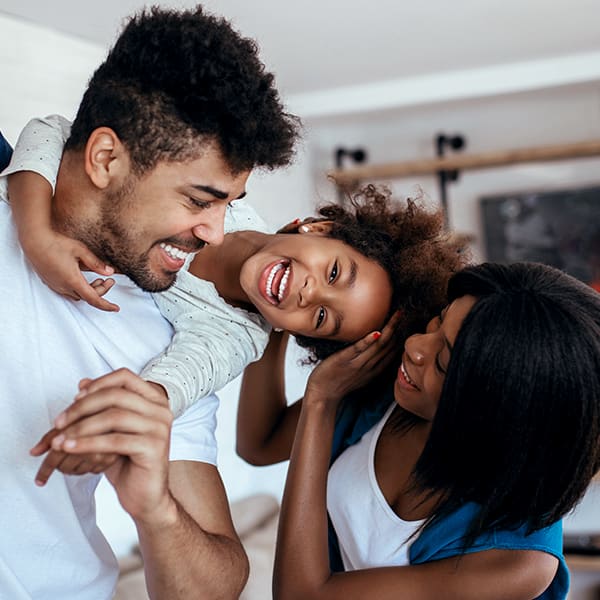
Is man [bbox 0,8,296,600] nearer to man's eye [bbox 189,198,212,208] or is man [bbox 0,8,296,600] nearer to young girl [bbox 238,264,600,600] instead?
man's eye [bbox 189,198,212,208]

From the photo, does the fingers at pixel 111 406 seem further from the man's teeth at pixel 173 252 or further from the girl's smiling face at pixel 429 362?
the girl's smiling face at pixel 429 362

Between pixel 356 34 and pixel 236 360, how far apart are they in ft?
5.99

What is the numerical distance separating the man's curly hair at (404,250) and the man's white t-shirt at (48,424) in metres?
0.40

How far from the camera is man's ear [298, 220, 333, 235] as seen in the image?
1.49m

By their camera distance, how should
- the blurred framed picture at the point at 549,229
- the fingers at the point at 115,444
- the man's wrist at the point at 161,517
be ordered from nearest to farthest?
1. the fingers at the point at 115,444
2. the man's wrist at the point at 161,517
3. the blurred framed picture at the point at 549,229

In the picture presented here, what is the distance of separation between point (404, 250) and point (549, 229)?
252 centimetres

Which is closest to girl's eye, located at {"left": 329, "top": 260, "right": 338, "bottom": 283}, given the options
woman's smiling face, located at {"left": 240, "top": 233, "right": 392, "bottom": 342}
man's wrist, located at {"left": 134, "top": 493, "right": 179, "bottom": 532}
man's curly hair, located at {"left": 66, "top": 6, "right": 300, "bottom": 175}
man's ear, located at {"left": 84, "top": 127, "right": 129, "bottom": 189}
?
woman's smiling face, located at {"left": 240, "top": 233, "right": 392, "bottom": 342}

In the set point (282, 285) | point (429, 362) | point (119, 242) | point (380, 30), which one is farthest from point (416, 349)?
point (380, 30)

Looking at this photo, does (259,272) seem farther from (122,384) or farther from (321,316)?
(122,384)

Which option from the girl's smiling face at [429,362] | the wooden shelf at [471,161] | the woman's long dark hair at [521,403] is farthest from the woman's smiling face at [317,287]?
the wooden shelf at [471,161]

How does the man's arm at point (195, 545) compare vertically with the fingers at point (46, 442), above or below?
below

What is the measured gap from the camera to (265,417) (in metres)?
1.63

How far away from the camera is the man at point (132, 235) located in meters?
1.10

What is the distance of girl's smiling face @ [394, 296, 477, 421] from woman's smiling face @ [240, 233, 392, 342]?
0.56 feet
